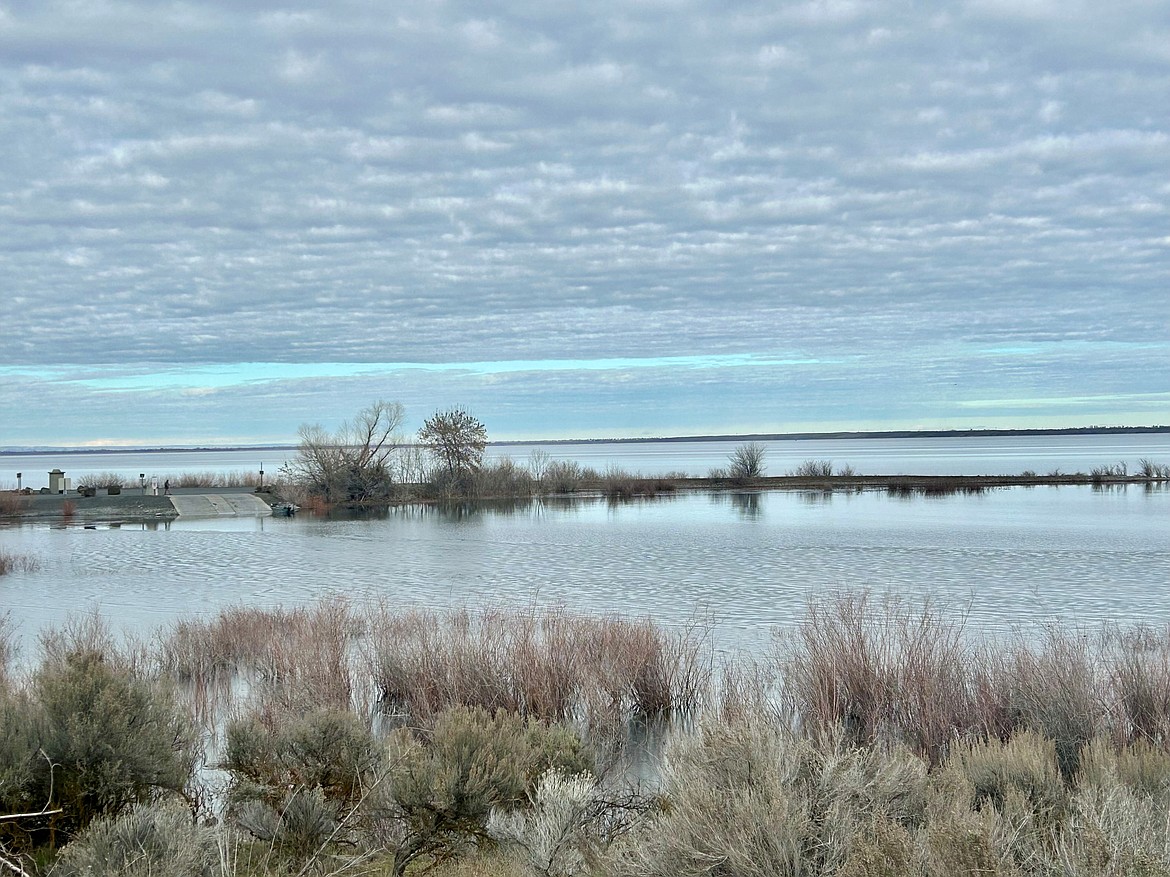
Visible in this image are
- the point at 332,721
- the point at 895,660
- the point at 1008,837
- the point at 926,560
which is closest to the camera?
the point at 1008,837

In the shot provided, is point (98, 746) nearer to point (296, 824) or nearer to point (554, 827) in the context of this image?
point (296, 824)

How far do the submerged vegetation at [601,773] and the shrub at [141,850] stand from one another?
21 millimetres

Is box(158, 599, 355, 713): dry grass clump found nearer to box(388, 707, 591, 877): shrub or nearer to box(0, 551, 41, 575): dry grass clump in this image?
Result: box(388, 707, 591, 877): shrub

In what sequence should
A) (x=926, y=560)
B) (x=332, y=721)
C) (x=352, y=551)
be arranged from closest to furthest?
(x=332, y=721) < (x=926, y=560) < (x=352, y=551)

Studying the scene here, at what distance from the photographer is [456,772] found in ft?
23.5

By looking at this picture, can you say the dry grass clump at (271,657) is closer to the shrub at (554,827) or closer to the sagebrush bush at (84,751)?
the sagebrush bush at (84,751)

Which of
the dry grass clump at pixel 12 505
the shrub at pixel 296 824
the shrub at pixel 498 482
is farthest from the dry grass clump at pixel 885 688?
the shrub at pixel 498 482

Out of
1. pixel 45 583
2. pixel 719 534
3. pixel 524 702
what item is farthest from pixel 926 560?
pixel 45 583

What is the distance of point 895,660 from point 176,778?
24.4 ft

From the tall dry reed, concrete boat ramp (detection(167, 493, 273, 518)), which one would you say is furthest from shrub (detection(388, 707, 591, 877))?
concrete boat ramp (detection(167, 493, 273, 518))

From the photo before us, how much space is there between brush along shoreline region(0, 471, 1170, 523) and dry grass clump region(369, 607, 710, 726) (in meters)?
41.5

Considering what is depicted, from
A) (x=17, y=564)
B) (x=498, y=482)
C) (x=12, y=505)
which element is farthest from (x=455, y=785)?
(x=498, y=482)

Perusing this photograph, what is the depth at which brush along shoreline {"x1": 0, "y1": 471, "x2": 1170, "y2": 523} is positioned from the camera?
51781mm

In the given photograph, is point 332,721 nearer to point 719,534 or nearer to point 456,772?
point 456,772
